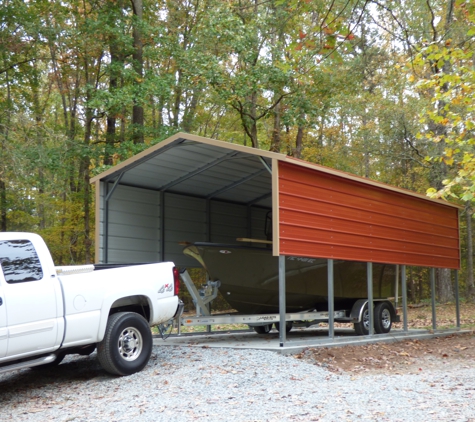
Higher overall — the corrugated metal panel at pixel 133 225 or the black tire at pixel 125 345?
the corrugated metal panel at pixel 133 225

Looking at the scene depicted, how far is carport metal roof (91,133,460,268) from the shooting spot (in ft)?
34.1

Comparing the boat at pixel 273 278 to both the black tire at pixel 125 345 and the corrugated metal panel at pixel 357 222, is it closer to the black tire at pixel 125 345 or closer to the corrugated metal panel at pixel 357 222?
the corrugated metal panel at pixel 357 222

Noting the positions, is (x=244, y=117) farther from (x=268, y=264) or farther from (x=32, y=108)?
(x=268, y=264)

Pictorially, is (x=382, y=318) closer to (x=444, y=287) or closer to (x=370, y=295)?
(x=370, y=295)

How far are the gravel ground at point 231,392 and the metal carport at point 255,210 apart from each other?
1662mm

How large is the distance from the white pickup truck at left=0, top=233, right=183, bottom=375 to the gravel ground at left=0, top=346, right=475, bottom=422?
1.57ft

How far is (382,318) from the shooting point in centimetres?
1372

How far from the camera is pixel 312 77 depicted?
21969 millimetres

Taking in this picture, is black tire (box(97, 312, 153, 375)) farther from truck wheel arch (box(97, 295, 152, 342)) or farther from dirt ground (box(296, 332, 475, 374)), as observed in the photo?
dirt ground (box(296, 332, 475, 374))

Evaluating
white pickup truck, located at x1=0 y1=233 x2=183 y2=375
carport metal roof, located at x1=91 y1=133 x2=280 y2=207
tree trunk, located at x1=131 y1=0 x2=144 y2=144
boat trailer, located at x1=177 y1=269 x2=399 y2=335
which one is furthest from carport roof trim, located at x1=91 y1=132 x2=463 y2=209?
tree trunk, located at x1=131 y1=0 x2=144 y2=144

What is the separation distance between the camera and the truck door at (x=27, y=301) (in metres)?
6.96

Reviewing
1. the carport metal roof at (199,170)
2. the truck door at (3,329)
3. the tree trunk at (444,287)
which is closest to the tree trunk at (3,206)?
the carport metal roof at (199,170)

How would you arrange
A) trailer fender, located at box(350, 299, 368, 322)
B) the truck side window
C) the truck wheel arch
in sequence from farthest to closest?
trailer fender, located at box(350, 299, 368, 322) → the truck wheel arch → the truck side window

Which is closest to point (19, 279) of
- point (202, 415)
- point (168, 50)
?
point (202, 415)
